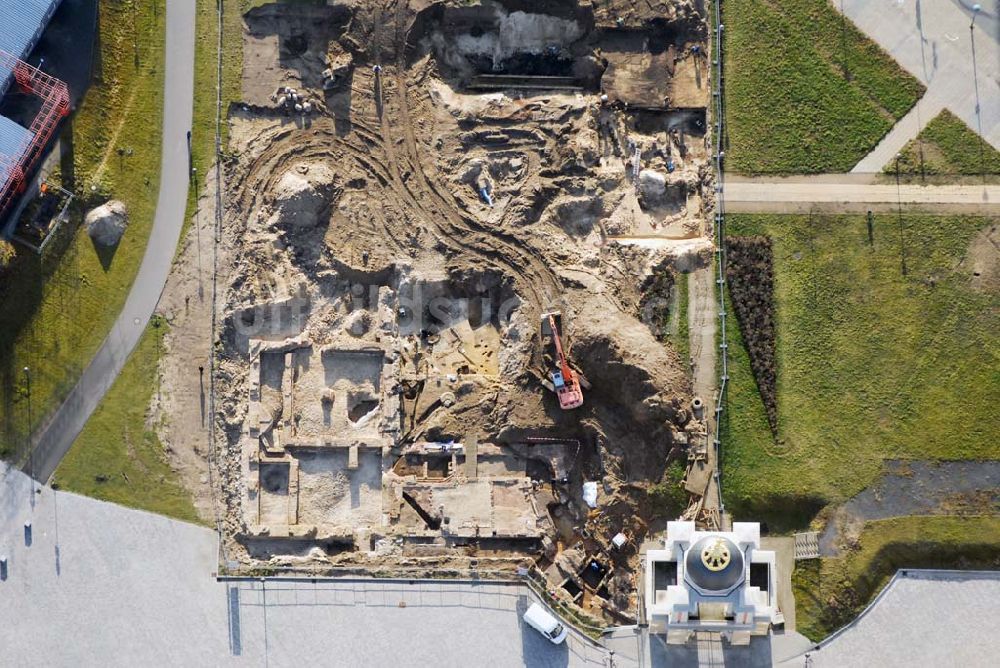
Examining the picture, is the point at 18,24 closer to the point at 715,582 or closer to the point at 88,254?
the point at 88,254

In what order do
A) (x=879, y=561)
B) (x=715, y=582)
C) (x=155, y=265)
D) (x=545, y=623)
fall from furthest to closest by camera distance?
(x=155, y=265), (x=879, y=561), (x=545, y=623), (x=715, y=582)

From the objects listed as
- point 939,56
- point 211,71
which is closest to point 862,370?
point 939,56

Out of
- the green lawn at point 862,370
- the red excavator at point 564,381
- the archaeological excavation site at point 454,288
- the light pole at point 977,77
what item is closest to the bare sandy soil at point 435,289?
the archaeological excavation site at point 454,288

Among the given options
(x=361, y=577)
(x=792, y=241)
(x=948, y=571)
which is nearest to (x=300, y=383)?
(x=361, y=577)

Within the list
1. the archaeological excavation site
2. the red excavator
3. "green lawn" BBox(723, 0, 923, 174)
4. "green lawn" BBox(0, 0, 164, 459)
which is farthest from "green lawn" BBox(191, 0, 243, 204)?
"green lawn" BBox(723, 0, 923, 174)

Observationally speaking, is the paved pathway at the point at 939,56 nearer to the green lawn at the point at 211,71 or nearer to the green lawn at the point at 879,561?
the green lawn at the point at 879,561

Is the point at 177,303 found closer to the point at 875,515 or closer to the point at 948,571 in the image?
the point at 875,515
